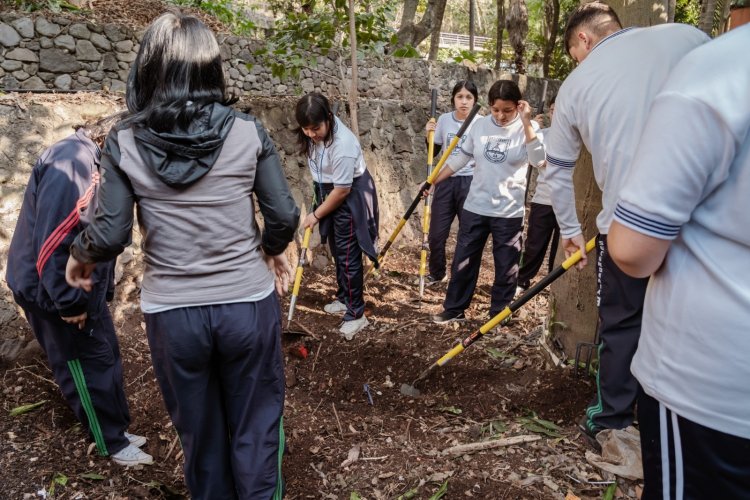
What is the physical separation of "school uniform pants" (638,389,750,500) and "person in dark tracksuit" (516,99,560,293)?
4.15 m

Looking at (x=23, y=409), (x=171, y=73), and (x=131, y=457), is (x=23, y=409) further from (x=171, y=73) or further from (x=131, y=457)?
(x=171, y=73)

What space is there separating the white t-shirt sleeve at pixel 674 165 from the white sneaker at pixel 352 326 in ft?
12.3

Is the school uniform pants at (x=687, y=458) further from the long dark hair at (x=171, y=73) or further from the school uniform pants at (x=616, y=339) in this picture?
the long dark hair at (x=171, y=73)

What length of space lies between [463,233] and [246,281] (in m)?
2.96

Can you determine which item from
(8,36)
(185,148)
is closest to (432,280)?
(185,148)

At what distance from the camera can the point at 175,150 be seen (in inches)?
73.5

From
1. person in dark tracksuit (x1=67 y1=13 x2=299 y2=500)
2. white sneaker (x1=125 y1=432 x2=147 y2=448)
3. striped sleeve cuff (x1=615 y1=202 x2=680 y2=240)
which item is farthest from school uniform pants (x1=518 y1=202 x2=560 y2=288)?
striped sleeve cuff (x1=615 y1=202 x2=680 y2=240)

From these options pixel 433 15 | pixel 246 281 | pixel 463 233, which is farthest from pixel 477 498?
pixel 433 15

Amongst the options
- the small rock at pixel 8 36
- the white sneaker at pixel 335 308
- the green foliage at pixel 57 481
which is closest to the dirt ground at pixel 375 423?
the green foliage at pixel 57 481

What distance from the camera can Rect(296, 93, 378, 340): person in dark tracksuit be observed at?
14.8 feet

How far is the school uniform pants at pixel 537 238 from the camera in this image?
5.58 meters

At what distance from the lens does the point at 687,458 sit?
1300 millimetres

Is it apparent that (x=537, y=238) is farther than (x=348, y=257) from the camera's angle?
Yes

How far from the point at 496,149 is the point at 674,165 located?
3597 mm
